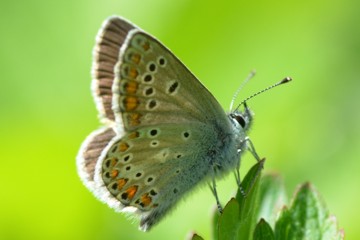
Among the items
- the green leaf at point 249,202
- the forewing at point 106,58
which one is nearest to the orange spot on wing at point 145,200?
the forewing at point 106,58

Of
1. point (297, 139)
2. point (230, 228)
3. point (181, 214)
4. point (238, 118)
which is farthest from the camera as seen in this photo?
point (297, 139)

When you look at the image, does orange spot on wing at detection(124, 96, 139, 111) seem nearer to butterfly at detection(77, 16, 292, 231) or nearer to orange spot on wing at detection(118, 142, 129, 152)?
butterfly at detection(77, 16, 292, 231)

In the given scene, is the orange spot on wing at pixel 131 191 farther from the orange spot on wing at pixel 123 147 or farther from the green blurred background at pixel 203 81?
the green blurred background at pixel 203 81

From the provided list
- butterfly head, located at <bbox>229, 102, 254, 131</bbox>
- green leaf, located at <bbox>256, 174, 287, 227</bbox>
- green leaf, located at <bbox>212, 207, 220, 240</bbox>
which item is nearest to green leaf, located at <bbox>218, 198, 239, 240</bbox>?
green leaf, located at <bbox>212, 207, 220, 240</bbox>

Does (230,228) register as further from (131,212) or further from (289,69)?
(289,69)

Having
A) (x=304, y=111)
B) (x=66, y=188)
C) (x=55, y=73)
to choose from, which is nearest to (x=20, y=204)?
(x=66, y=188)

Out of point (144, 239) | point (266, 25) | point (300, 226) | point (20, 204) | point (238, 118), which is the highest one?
point (266, 25)
